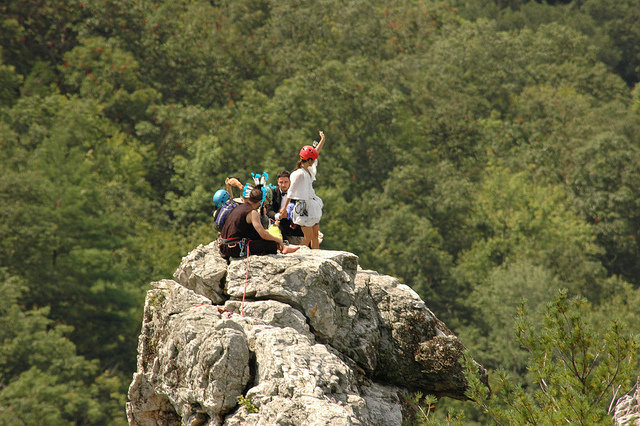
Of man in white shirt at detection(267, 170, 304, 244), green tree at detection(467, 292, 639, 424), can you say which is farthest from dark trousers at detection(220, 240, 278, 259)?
green tree at detection(467, 292, 639, 424)

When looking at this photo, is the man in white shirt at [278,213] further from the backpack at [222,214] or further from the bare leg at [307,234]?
the backpack at [222,214]

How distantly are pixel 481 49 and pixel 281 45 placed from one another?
42.0 ft

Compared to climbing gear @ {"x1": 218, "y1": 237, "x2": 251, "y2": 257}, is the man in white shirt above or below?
above

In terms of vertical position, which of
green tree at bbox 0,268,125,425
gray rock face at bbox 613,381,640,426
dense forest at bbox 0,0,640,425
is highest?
dense forest at bbox 0,0,640,425

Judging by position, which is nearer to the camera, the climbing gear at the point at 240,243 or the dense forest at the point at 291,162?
the climbing gear at the point at 240,243

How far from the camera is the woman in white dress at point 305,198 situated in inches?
559

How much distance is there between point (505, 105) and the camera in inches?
2303

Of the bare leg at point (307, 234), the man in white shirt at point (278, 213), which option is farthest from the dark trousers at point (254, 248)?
the man in white shirt at point (278, 213)

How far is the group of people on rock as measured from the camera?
41.1ft

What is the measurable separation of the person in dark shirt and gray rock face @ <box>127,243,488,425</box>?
0.28 m

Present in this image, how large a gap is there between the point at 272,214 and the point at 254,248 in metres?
2.41

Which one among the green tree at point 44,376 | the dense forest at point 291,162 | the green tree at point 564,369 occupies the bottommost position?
the green tree at point 564,369

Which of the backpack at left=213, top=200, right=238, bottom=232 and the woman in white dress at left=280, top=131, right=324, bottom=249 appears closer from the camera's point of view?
the backpack at left=213, top=200, right=238, bottom=232

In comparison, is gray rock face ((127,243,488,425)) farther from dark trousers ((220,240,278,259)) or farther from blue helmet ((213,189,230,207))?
blue helmet ((213,189,230,207))
